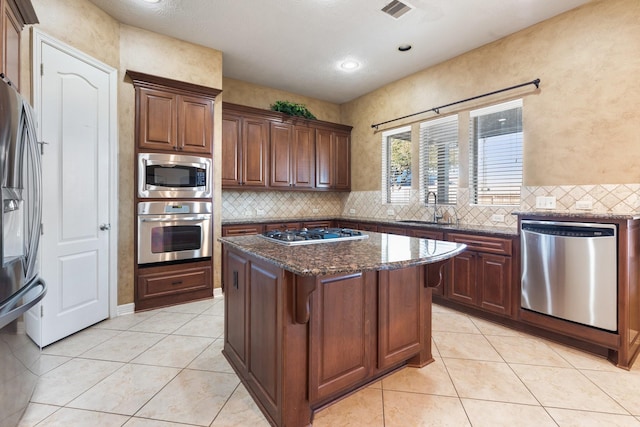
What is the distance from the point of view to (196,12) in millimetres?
2934

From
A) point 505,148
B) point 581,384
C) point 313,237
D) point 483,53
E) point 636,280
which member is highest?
point 483,53

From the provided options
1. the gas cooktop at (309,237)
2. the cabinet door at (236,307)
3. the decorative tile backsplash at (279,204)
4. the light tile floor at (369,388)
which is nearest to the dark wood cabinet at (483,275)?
the light tile floor at (369,388)

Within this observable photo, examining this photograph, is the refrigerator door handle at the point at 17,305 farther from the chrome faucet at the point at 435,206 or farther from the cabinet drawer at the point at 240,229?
the chrome faucet at the point at 435,206

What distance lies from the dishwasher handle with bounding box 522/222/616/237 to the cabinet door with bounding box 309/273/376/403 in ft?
5.76

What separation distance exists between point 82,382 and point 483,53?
4832 millimetres

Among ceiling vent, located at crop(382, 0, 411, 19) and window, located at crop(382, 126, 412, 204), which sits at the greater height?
ceiling vent, located at crop(382, 0, 411, 19)

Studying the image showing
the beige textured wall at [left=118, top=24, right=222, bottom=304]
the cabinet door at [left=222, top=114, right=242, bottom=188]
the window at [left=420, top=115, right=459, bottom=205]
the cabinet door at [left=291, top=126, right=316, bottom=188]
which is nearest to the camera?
the beige textured wall at [left=118, top=24, right=222, bottom=304]

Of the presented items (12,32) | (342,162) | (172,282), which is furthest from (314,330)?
(342,162)

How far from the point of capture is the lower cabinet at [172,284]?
3223 millimetres

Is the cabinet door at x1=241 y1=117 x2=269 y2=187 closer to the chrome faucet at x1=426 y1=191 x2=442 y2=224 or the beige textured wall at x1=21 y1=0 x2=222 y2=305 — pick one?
the beige textured wall at x1=21 y1=0 x2=222 y2=305

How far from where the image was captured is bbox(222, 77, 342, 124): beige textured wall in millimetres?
4582

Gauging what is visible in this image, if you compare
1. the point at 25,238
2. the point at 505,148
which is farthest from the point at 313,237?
the point at 505,148

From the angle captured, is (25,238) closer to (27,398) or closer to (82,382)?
(27,398)

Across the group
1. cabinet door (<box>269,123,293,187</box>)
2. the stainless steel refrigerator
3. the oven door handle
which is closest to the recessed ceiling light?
cabinet door (<box>269,123,293,187</box>)
